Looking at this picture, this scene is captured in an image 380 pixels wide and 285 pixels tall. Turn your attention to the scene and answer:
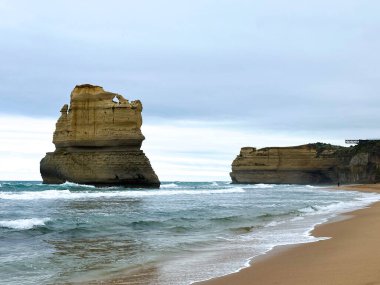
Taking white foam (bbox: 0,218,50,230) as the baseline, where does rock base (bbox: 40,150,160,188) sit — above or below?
above

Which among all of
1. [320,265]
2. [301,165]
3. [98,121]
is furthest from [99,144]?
[301,165]

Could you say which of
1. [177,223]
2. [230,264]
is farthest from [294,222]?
[230,264]

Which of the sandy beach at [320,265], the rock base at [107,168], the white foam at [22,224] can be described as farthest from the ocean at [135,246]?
the rock base at [107,168]

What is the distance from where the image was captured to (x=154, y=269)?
8609 mm

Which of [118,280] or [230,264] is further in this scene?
[230,264]

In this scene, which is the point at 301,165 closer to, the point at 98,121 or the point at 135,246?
the point at 98,121

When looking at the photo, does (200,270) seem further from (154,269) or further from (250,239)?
(250,239)

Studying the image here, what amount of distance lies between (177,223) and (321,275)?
10.8 meters

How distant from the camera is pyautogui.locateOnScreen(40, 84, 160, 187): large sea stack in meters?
53.3

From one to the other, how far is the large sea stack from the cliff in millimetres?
42239

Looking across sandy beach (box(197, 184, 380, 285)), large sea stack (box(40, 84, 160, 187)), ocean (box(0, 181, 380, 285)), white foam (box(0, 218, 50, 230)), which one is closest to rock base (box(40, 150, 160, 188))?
large sea stack (box(40, 84, 160, 187))

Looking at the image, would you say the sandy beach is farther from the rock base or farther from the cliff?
the cliff

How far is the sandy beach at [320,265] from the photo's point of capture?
6.52 meters

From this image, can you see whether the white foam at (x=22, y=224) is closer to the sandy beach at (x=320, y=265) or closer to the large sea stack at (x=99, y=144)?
the sandy beach at (x=320, y=265)
